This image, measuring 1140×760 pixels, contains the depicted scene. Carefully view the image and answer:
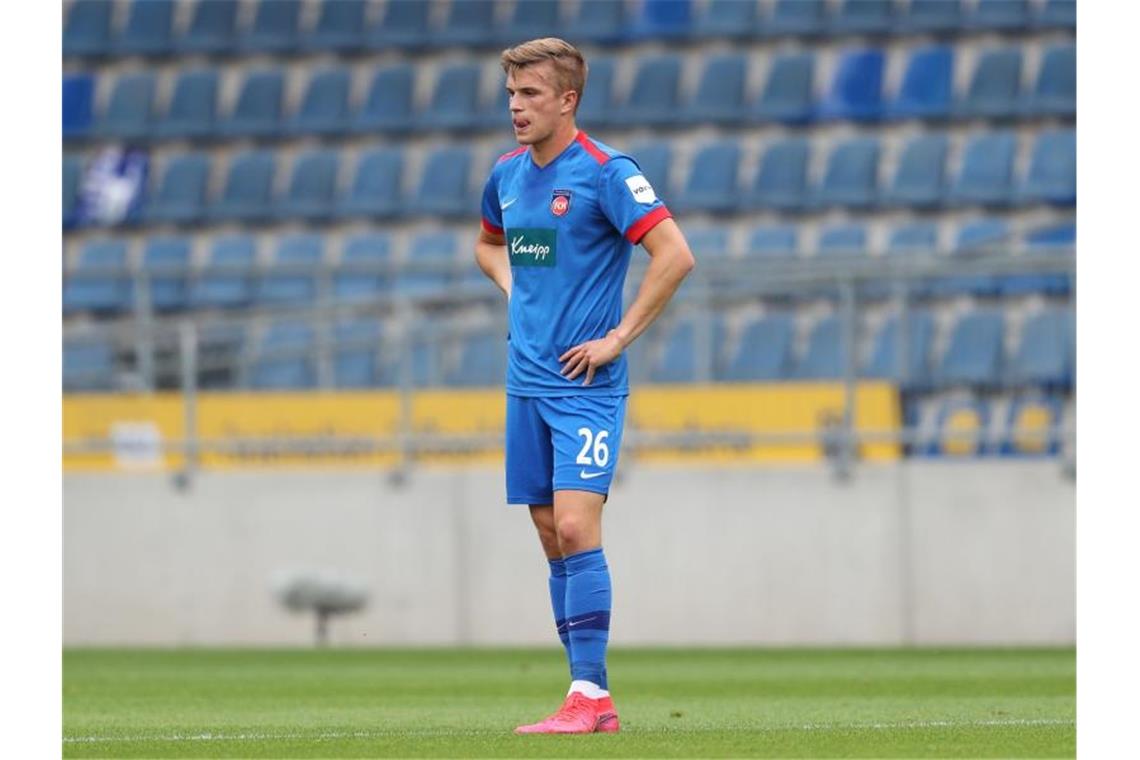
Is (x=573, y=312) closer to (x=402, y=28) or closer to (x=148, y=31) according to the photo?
(x=402, y=28)

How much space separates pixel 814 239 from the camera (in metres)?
16.8

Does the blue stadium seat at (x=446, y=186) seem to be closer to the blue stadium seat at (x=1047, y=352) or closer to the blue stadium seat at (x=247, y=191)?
the blue stadium seat at (x=247, y=191)

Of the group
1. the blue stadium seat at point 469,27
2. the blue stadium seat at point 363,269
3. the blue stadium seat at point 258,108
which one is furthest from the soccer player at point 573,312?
the blue stadium seat at point 258,108

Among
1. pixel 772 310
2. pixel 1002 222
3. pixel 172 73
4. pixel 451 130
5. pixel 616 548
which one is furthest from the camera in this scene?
pixel 172 73

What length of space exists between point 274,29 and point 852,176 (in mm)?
5732

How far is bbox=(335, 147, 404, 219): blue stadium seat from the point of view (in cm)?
1856

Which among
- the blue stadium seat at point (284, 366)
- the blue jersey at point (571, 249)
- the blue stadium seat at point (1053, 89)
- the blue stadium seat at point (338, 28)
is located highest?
the blue stadium seat at point (338, 28)

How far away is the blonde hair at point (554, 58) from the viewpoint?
5711 millimetres

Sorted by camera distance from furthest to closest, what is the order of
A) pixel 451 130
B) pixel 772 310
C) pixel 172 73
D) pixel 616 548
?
pixel 172 73 → pixel 451 130 → pixel 772 310 → pixel 616 548

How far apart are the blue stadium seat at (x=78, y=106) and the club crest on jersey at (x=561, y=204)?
15.0 metres

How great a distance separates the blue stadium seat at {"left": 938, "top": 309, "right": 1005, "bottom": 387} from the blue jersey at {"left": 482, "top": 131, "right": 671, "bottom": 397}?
5.86 metres
